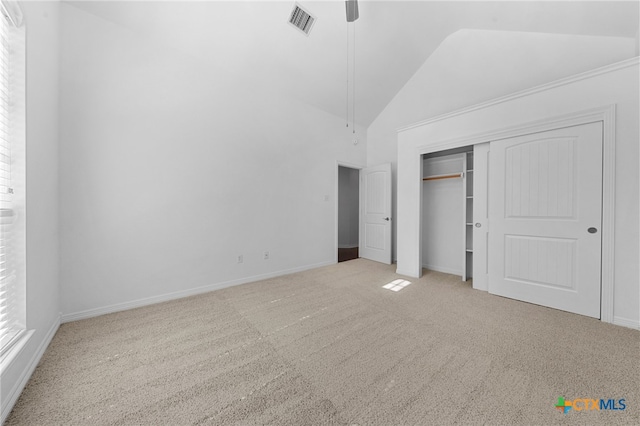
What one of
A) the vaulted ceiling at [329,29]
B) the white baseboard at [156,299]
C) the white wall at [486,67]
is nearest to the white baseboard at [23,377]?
the white baseboard at [156,299]

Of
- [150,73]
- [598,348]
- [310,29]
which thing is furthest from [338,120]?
[598,348]

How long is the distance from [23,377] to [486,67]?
575 cm

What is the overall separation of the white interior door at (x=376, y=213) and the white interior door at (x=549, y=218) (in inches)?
72.2

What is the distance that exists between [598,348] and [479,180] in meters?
1.95

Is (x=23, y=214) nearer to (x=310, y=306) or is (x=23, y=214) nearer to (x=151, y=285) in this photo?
(x=151, y=285)

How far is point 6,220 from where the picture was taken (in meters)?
1.46

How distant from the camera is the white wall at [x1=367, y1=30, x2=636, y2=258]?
272 centimetres

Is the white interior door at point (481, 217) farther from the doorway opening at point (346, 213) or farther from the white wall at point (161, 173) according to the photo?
the doorway opening at point (346, 213)

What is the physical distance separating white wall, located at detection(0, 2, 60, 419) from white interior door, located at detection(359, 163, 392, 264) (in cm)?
445

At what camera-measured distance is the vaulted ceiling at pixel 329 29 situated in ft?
8.02

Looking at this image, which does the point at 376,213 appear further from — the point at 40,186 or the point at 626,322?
the point at 40,186

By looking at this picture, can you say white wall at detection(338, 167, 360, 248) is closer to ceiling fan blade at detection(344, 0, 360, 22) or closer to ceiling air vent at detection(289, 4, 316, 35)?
ceiling air vent at detection(289, 4, 316, 35)

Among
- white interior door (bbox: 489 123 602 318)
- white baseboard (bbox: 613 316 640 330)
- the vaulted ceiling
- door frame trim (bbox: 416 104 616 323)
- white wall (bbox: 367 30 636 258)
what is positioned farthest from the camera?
white wall (bbox: 367 30 636 258)

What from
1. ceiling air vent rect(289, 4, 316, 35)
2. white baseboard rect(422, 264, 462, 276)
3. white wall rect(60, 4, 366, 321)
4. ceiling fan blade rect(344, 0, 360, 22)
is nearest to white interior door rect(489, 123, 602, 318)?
white baseboard rect(422, 264, 462, 276)
